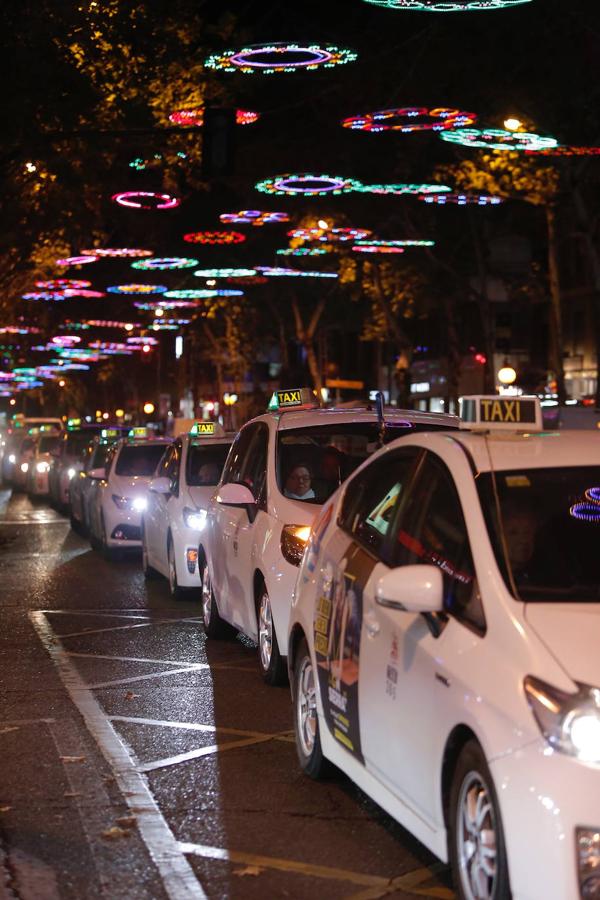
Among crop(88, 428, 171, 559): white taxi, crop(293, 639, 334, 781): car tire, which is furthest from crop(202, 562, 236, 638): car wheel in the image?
crop(88, 428, 171, 559): white taxi

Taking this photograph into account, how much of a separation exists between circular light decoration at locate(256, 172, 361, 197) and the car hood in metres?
23.5

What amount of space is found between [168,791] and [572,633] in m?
3.01

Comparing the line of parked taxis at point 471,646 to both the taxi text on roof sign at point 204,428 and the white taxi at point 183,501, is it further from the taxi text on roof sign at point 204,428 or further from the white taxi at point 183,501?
the taxi text on roof sign at point 204,428

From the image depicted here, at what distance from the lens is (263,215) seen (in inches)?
1507

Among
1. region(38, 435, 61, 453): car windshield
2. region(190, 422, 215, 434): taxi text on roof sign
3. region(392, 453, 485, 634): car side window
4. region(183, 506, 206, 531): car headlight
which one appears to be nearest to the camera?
region(392, 453, 485, 634): car side window

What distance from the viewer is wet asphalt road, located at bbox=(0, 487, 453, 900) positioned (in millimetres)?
5996

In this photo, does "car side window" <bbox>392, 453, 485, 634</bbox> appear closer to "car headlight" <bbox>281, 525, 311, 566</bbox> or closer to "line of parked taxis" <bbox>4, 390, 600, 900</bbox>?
"line of parked taxis" <bbox>4, 390, 600, 900</bbox>

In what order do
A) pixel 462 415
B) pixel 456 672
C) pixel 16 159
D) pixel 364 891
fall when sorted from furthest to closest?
1. pixel 16 159
2. pixel 462 415
3. pixel 364 891
4. pixel 456 672

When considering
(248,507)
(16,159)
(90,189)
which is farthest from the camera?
(90,189)

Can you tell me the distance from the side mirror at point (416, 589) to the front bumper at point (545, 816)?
29.7 inches

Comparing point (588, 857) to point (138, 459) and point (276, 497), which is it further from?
point (138, 459)

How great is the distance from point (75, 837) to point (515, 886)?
245cm

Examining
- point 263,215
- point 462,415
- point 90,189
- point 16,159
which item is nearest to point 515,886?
point 462,415

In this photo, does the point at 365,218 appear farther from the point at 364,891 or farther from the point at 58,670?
the point at 364,891
